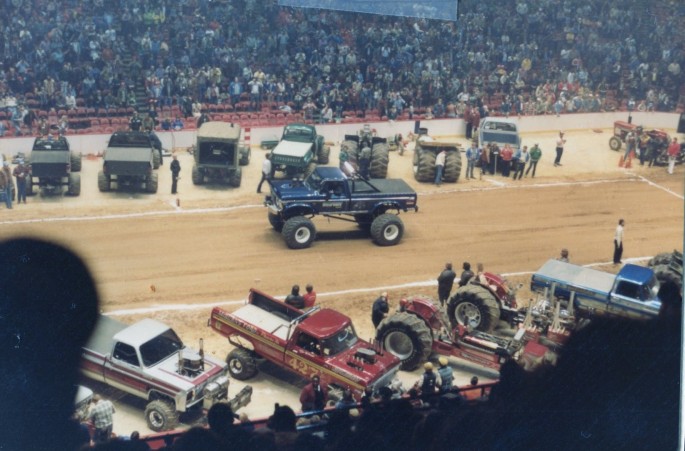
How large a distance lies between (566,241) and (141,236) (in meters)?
11.1

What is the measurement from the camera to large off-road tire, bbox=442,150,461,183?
27.3 metres

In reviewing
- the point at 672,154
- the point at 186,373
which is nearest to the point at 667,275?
the point at 186,373

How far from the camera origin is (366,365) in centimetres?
1503

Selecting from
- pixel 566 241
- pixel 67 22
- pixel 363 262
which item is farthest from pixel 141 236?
pixel 67 22

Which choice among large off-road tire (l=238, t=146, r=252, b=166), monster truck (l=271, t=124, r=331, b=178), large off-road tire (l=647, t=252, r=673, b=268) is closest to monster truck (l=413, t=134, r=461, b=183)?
monster truck (l=271, t=124, r=331, b=178)

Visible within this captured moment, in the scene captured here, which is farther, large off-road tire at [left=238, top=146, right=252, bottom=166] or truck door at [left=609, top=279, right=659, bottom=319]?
large off-road tire at [left=238, top=146, right=252, bottom=166]

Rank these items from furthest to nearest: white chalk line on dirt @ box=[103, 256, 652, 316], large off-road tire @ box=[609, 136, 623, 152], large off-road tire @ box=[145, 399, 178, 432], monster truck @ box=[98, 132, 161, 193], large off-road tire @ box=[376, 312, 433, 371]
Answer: large off-road tire @ box=[609, 136, 623, 152]
monster truck @ box=[98, 132, 161, 193]
white chalk line on dirt @ box=[103, 256, 652, 316]
large off-road tire @ box=[376, 312, 433, 371]
large off-road tire @ box=[145, 399, 178, 432]

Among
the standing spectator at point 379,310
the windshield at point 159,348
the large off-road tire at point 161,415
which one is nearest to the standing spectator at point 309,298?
the standing spectator at point 379,310

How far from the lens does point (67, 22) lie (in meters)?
32.5

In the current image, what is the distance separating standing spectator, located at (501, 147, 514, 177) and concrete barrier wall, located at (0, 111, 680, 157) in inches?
178

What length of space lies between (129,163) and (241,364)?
34.1 ft

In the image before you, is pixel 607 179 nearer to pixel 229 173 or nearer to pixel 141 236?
pixel 229 173

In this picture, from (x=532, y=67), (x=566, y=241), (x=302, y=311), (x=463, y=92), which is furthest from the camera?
(x=532, y=67)

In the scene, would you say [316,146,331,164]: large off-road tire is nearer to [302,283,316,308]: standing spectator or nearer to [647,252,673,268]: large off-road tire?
[302,283,316,308]: standing spectator
